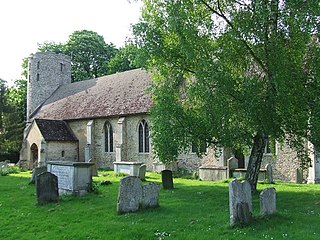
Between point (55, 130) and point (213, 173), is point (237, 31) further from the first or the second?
point (55, 130)

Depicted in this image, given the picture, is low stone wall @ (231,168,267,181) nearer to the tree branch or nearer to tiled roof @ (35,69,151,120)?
the tree branch

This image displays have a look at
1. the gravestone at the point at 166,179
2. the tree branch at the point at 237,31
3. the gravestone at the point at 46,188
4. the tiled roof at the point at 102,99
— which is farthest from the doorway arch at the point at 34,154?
the tree branch at the point at 237,31

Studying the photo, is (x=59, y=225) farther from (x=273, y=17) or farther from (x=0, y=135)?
(x=0, y=135)

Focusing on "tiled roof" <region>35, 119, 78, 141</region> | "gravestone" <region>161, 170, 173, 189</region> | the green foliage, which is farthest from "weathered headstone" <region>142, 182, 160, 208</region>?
the green foliage

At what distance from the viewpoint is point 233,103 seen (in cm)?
1166

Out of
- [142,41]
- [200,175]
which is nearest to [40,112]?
[200,175]

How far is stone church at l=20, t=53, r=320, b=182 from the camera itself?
26953mm

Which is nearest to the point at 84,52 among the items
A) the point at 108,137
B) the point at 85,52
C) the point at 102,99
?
the point at 85,52

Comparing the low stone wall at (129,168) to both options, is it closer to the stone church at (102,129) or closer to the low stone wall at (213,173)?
the stone church at (102,129)

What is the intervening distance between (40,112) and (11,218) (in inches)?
1152

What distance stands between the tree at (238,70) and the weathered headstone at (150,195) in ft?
9.07

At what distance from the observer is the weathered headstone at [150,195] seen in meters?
10.9

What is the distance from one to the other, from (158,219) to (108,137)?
21.4m

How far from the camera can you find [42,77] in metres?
41.8
